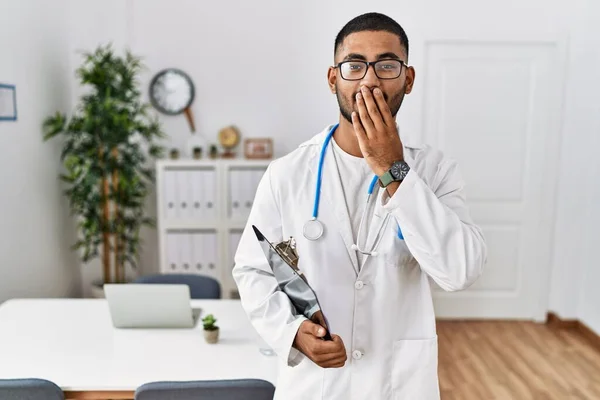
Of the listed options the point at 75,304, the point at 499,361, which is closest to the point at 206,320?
the point at 75,304

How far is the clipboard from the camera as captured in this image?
112cm

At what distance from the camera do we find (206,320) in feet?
6.53

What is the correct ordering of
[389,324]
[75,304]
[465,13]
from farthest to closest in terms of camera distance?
[465,13] < [75,304] < [389,324]

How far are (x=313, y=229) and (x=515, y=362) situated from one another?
9.17 ft

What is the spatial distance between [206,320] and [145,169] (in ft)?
7.89

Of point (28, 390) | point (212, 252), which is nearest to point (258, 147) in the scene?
point (212, 252)

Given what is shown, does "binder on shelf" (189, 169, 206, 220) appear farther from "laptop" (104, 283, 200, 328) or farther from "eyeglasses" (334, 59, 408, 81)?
"eyeglasses" (334, 59, 408, 81)

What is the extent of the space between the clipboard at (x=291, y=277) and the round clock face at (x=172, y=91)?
10.4 ft

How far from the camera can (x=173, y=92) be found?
409 cm

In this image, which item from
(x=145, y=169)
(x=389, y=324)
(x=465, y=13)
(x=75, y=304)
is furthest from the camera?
(x=145, y=169)

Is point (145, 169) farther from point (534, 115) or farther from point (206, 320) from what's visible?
point (534, 115)

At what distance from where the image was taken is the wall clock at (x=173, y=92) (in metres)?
4.06

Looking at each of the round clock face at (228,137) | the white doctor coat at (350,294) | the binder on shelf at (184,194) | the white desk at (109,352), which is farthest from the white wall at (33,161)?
the white doctor coat at (350,294)

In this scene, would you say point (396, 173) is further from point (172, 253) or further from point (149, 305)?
point (172, 253)
